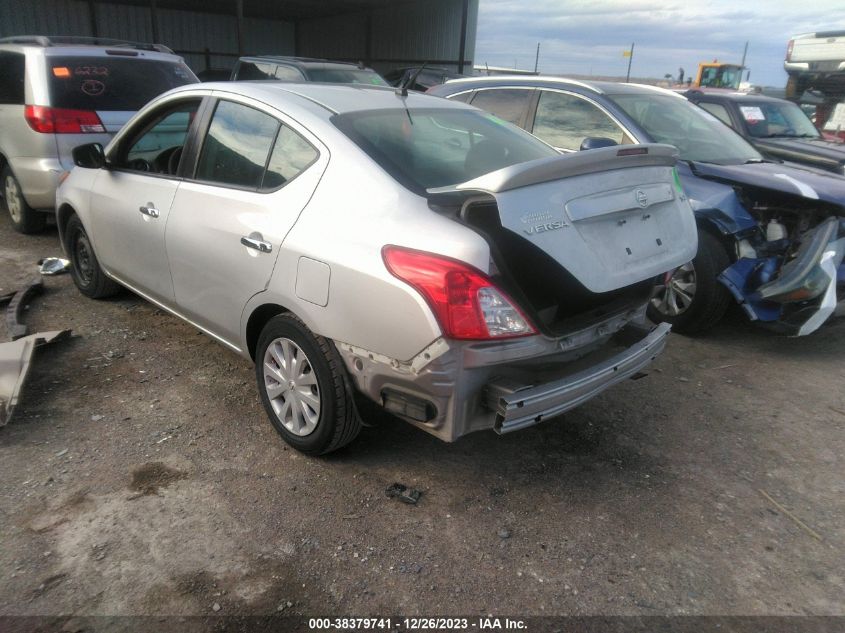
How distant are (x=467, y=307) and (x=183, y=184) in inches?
80.0

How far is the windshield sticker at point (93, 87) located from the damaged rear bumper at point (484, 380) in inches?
192

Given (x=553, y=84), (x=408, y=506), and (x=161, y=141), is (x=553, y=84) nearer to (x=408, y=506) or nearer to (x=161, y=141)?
(x=161, y=141)

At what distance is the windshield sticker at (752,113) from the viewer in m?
7.49

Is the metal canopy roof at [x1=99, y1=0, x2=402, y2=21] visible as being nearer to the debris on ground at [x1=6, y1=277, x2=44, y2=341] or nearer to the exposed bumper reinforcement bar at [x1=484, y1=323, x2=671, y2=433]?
the debris on ground at [x1=6, y1=277, x2=44, y2=341]

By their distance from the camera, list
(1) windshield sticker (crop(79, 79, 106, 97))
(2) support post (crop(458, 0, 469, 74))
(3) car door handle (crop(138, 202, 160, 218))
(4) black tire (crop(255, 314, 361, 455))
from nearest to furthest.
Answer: (4) black tire (crop(255, 314, 361, 455)), (3) car door handle (crop(138, 202, 160, 218)), (1) windshield sticker (crop(79, 79, 106, 97)), (2) support post (crop(458, 0, 469, 74))

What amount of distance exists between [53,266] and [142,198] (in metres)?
2.30

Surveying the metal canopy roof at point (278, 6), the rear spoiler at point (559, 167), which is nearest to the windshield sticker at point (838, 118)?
the rear spoiler at point (559, 167)

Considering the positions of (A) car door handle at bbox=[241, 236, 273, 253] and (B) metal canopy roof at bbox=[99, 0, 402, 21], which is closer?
(A) car door handle at bbox=[241, 236, 273, 253]

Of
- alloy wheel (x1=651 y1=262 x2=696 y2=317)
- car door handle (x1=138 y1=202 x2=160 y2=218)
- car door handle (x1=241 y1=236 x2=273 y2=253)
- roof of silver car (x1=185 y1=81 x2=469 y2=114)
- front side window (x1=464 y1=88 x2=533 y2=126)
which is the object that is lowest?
alloy wheel (x1=651 y1=262 x2=696 y2=317)

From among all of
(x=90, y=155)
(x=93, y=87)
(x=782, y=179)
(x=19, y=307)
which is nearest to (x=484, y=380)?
(x=90, y=155)

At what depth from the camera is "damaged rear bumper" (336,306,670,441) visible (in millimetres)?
2387

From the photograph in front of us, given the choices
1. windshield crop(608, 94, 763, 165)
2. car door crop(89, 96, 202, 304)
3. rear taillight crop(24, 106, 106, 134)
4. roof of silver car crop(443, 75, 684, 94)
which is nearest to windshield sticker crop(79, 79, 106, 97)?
rear taillight crop(24, 106, 106, 134)

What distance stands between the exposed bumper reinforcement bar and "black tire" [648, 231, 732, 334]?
1.85 metres

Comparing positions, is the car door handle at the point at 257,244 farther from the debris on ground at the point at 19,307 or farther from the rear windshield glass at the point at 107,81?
the rear windshield glass at the point at 107,81
